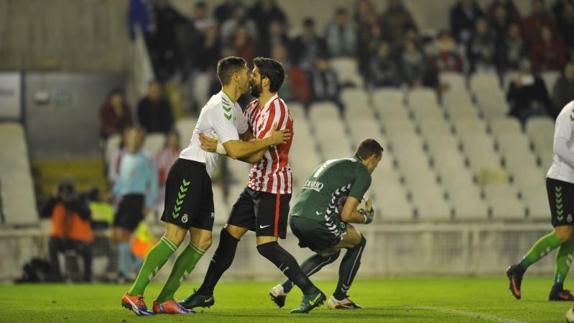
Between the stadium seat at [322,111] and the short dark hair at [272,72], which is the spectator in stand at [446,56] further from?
the short dark hair at [272,72]

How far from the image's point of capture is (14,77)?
24000mm

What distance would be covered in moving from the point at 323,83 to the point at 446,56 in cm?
262

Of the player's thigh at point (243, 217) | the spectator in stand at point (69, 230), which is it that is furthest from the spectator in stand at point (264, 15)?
the player's thigh at point (243, 217)

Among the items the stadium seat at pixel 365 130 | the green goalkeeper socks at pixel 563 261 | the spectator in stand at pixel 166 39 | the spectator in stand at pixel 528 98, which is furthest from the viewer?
the spectator in stand at pixel 166 39

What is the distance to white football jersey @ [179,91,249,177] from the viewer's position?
396 inches

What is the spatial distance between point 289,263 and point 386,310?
3.77 feet

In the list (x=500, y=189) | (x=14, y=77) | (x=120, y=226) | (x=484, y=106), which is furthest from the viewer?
(x=14, y=77)

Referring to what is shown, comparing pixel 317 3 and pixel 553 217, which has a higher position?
pixel 317 3

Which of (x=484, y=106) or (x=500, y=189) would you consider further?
(x=484, y=106)

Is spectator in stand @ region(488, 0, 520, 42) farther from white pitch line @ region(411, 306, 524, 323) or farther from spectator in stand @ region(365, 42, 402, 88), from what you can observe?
white pitch line @ region(411, 306, 524, 323)

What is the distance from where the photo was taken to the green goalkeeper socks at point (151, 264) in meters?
9.94

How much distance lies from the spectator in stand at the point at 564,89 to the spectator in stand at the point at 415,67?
200cm

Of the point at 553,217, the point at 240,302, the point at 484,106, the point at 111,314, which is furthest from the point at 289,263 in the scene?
the point at 484,106

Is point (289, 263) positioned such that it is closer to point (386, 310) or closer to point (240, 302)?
point (386, 310)
